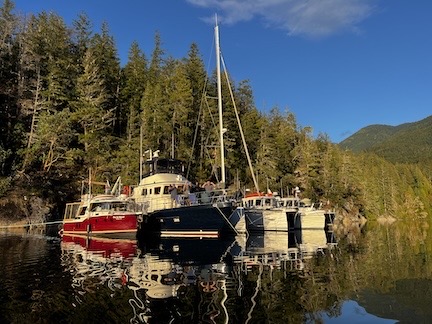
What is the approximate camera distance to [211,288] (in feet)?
36.9

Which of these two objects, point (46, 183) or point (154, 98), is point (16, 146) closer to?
point (46, 183)

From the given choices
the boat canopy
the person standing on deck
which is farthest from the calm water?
the boat canopy

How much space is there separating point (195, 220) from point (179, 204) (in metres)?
2.54

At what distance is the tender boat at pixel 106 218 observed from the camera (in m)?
26.8

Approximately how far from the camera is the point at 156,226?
92.0 feet

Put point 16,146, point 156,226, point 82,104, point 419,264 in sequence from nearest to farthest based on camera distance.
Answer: point 419,264, point 156,226, point 16,146, point 82,104

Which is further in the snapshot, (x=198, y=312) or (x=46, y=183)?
(x=46, y=183)

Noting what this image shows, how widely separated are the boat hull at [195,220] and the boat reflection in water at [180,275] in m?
3.05

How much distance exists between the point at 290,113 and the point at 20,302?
71.9 m

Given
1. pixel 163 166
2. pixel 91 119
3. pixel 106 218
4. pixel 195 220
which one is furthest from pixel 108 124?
pixel 195 220

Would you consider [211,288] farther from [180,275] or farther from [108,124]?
[108,124]

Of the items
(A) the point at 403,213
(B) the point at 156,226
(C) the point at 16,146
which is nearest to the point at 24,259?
(B) the point at 156,226

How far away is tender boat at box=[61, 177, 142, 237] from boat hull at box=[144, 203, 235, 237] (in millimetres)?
1973

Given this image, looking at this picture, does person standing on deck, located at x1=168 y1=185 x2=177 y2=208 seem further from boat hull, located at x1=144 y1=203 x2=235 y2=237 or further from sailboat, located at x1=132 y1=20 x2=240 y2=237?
boat hull, located at x1=144 y1=203 x2=235 y2=237
